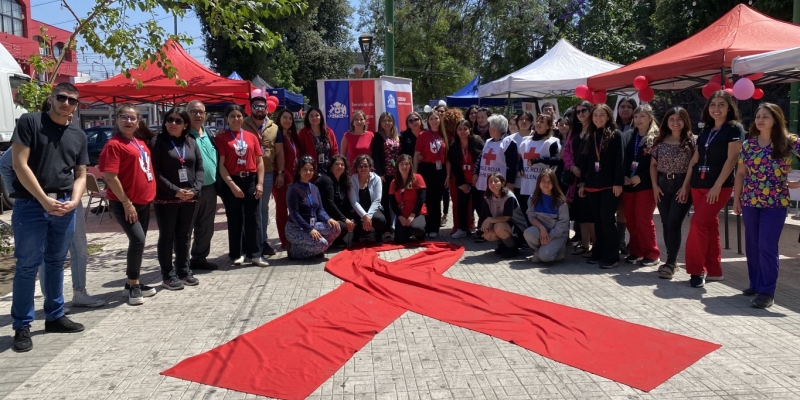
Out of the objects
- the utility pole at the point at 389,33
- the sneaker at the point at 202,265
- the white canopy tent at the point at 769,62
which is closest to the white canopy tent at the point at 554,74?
the utility pole at the point at 389,33

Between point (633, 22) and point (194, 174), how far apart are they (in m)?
19.1

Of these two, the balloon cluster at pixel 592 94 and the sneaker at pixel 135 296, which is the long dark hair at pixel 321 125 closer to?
the sneaker at pixel 135 296

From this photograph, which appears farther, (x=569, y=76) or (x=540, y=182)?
(x=569, y=76)

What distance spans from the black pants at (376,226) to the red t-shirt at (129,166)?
119 inches

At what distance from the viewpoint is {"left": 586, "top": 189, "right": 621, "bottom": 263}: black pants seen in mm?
6633

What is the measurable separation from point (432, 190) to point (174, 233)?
12.3 feet

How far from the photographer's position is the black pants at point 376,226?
7.96 meters

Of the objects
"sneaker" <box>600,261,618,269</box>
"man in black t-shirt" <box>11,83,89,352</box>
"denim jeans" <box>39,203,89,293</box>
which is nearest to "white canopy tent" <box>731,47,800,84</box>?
"sneaker" <box>600,261,618,269</box>

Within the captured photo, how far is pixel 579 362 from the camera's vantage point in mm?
4055

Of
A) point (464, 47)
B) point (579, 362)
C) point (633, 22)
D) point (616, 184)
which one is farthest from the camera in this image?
point (464, 47)

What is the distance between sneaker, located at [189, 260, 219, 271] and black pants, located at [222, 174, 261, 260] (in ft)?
1.10

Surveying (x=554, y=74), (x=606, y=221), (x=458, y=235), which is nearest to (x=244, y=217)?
(x=458, y=235)

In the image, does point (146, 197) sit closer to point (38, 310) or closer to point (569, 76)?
point (38, 310)

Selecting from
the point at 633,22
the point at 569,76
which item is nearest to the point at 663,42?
the point at 633,22
